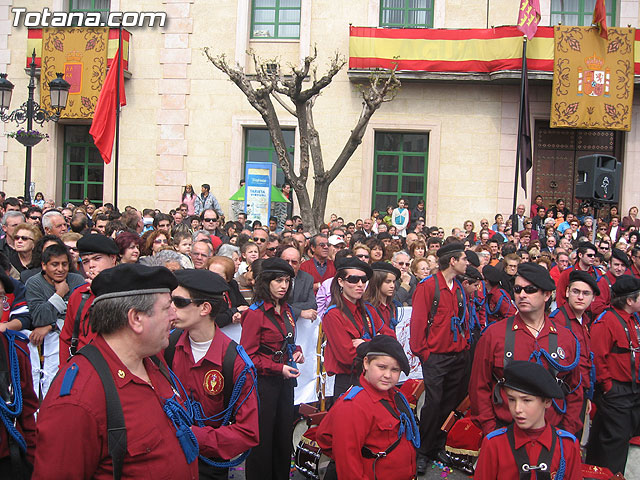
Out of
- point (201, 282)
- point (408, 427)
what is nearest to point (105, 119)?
point (201, 282)

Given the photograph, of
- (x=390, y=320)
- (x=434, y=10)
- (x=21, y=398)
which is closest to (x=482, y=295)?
(x=390, y=320)

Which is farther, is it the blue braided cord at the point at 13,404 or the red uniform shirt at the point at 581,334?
the red uniform shirt at the point at 581,334

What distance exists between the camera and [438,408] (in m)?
6.30

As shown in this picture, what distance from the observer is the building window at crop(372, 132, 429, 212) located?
20.3m

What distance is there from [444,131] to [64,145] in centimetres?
1278

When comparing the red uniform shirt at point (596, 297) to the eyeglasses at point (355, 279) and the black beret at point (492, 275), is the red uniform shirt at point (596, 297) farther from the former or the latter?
the eyeglasses at point (355, 279)

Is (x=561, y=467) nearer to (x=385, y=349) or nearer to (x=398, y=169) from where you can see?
(x=385, y=349)

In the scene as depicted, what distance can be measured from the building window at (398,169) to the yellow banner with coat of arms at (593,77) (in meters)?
4.22

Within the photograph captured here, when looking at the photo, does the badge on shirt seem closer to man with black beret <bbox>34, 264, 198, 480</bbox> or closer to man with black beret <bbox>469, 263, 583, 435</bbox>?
man with black beret <bbox>34, 264, 198, 480</bbox>

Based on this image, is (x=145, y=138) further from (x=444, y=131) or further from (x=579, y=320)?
(x=579, y=320)

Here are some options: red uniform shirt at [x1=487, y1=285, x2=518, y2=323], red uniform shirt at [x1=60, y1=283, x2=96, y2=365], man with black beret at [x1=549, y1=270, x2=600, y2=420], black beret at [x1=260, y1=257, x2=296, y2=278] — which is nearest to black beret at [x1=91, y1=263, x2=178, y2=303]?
red uniform shirt at [x1=60, y1=283, x2=96, y2=365]

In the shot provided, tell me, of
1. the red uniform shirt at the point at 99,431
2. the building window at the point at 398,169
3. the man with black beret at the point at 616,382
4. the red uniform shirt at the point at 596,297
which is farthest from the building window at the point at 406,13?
the red uniform shirt at the point at 99,431

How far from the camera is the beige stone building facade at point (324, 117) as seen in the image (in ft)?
64.3

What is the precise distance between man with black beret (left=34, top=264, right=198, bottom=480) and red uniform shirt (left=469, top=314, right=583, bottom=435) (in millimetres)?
2595
